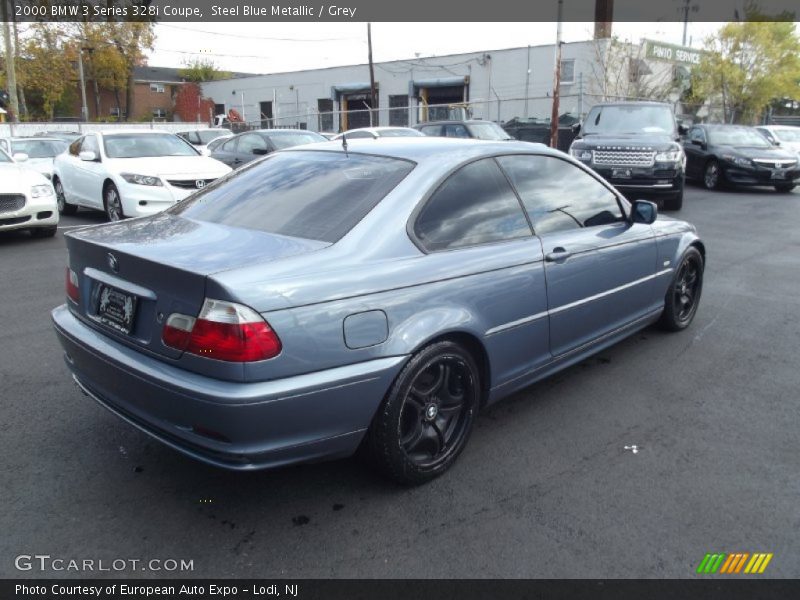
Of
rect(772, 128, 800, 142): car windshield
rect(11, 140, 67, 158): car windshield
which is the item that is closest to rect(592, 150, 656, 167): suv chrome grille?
rect(11, 140, 67, 158): car windshield

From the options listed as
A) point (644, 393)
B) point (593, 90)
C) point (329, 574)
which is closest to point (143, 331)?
point (329, 574)

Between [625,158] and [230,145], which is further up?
[230,145]

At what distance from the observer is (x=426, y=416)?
3.08 m

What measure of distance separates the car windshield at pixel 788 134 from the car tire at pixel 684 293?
758 inches

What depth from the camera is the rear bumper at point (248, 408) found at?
2.46 meters

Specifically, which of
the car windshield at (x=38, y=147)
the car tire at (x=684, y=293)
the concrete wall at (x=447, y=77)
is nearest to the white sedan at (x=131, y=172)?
the car windshield at (x=38, y=147)

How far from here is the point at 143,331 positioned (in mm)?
2746

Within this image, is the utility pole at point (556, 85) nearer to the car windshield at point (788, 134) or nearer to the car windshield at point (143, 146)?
the car windshield at point (788, 134)

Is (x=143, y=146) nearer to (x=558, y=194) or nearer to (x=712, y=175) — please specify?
(x=558, y=194)

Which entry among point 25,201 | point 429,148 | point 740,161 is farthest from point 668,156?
point 25,201

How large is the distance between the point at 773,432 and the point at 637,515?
4.32ft

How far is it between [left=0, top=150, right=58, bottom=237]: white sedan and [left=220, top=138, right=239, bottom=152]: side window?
5.02m

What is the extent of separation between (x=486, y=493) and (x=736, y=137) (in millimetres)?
16107
